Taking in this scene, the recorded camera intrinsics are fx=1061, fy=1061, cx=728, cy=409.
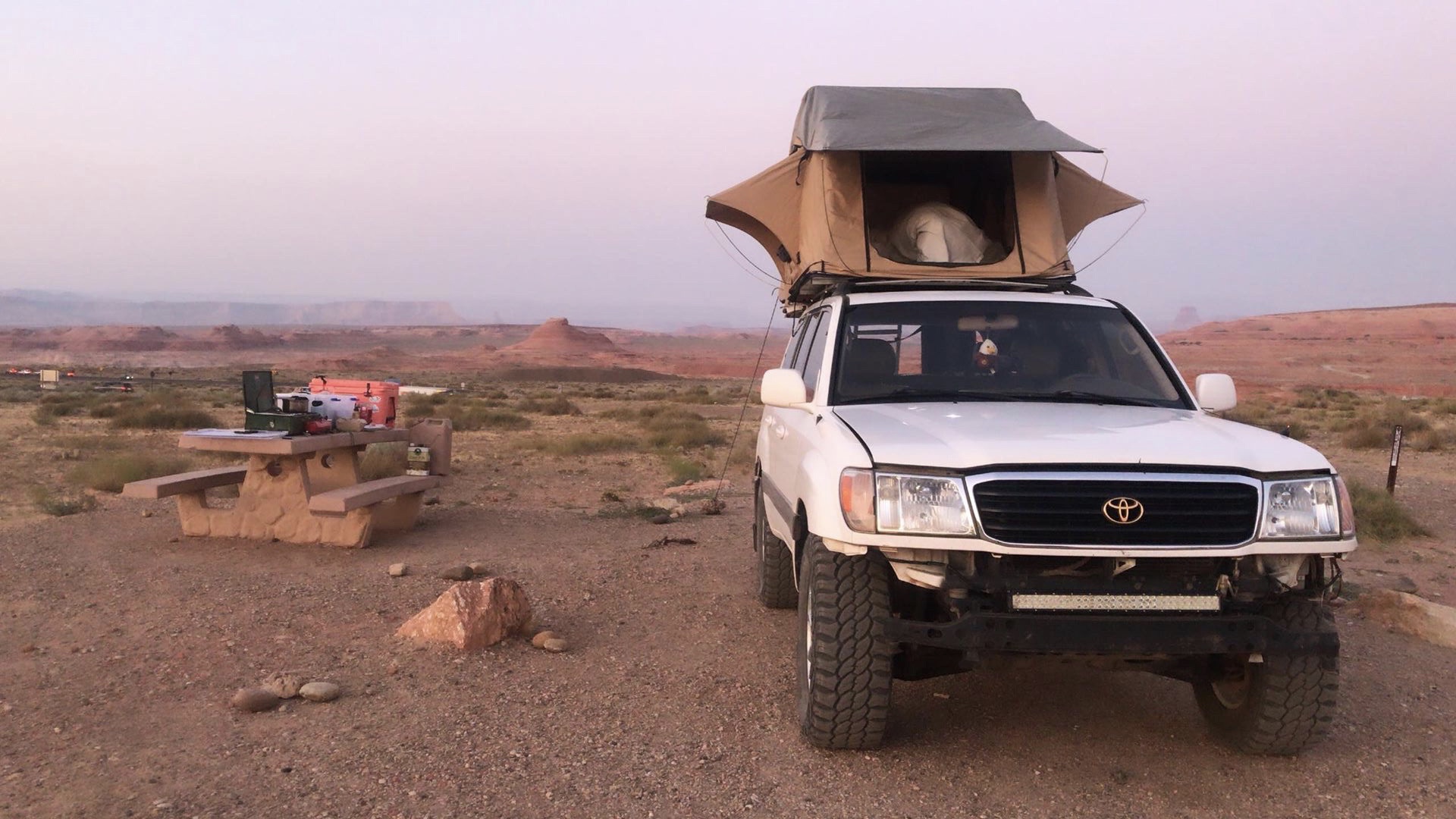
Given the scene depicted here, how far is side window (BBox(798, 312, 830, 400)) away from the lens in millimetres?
5453

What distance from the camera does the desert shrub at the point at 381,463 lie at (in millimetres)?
13372

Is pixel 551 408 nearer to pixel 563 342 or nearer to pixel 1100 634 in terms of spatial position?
Result: pixel 1100 634

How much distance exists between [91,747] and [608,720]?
6.81 feet

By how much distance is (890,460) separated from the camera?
3.82m

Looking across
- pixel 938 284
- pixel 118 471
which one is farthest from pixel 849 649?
pixel 118 471

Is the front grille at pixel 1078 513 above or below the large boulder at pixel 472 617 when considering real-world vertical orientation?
above

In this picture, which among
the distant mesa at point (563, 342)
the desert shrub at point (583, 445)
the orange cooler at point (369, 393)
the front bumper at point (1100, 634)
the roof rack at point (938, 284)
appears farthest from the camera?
the distant mesa at point (563, 342)

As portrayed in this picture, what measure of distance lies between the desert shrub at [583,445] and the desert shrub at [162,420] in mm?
7653

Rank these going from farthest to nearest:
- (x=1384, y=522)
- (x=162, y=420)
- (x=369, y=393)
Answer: (x=162, y=420) < (x=1384, y=522) < (x=369, y=393)

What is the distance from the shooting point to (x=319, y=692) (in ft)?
16.1

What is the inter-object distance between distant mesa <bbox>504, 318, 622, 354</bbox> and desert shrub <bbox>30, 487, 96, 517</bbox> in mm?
108440

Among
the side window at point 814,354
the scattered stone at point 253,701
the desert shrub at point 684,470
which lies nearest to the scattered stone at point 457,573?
the scattered stone at point 253,701

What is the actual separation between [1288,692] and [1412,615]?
3.22 meters

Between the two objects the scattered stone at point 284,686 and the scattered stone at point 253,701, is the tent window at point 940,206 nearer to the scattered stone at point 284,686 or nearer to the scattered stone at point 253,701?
the scattered stone at point 284,686
